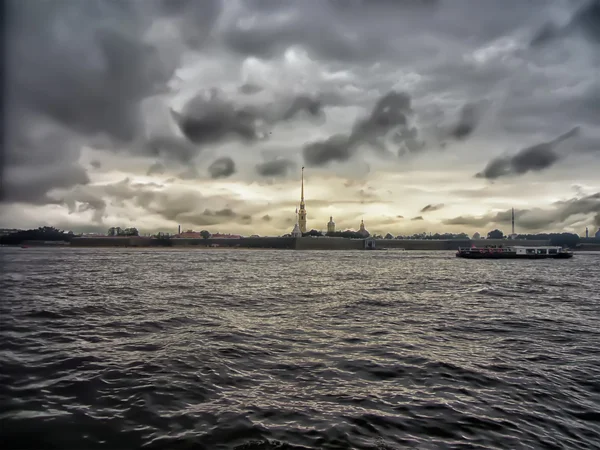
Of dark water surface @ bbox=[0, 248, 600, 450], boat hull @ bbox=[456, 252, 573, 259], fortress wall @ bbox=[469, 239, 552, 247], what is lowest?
boat hull @ bbox=[456, 252, 573, 259]

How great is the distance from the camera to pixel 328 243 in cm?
16188

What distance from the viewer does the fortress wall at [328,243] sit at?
159 meters

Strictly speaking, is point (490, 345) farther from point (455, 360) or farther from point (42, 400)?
point (42, 400)

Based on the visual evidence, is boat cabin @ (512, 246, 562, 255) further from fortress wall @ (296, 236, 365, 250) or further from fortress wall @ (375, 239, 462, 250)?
fortress wall @ (296, 236, 365, 250)

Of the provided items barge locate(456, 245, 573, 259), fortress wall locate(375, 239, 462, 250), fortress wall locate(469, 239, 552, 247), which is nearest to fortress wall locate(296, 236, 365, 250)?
fortress wall locate(375, 239, 462, 250)

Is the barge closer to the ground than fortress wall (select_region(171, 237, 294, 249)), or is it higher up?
closer to the ground

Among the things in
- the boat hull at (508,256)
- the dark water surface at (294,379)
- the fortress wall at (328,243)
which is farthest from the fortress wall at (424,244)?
the dark water surface at (294,379)

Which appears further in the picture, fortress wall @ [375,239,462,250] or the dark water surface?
fortress wall @ [375,239,462,250]

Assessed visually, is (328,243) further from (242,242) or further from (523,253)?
(523,253)

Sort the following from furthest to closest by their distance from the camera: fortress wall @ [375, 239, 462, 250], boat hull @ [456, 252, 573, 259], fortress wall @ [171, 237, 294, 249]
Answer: fortress wall @ [171, 237, 294, 249], fortress wall @ [375, 239, 462, 250], boat hull @ [456, 252, 573, 259]

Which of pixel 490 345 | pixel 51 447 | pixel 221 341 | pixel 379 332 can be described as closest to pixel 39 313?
pixel 221 341

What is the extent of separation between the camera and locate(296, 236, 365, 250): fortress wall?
159 m

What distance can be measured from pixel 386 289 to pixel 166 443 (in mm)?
21556

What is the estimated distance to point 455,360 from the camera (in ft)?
30.3
